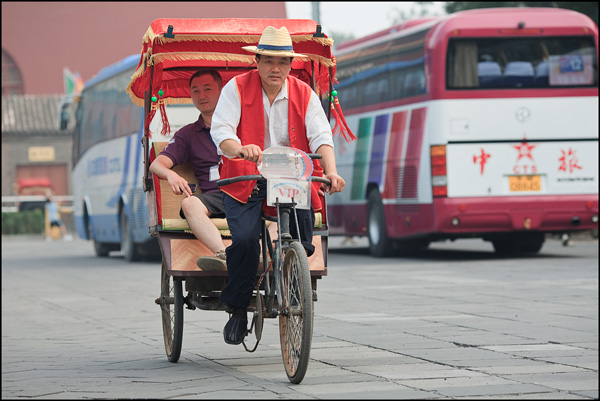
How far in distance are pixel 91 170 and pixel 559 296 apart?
1476cm

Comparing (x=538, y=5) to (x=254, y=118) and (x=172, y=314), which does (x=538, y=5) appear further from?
(x=254, y=118)

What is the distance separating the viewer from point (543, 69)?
1911cm

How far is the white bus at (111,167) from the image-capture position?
71.6 feet

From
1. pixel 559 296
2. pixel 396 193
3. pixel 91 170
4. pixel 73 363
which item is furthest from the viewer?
pixel 91 170

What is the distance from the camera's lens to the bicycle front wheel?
6.64 metres

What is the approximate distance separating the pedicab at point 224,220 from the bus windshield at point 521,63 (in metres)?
9.31

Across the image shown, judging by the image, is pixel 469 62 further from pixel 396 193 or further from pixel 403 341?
pixel 403 341

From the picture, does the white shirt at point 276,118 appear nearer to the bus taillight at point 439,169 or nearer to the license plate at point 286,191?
the license plate at point 286,191

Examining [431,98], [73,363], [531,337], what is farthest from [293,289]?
[431,98]

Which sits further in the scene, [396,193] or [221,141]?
[396,193]

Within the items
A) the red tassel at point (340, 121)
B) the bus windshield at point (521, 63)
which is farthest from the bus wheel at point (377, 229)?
the red tassel at point (340, 121)

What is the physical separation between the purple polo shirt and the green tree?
19334 mm

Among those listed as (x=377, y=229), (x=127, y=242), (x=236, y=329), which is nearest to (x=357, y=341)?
(x=236, y=329)

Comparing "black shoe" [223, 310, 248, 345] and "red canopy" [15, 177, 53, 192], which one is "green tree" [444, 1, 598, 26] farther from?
"red canopy" [15, 177, 53, 192]
